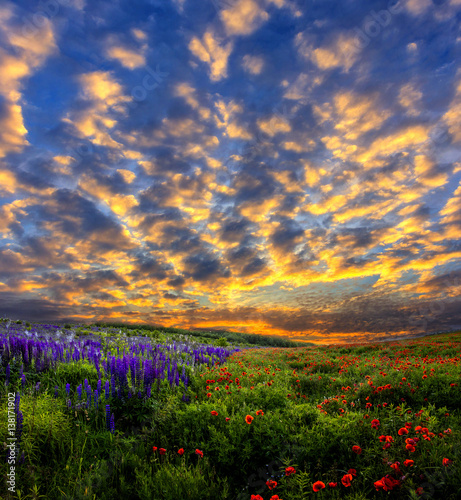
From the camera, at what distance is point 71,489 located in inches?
145

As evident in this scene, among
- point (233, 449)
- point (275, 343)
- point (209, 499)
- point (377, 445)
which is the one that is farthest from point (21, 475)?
point (275, 343)

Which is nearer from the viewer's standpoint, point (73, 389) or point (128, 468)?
point (128, 468)

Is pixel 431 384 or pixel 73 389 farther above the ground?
pixel 73 389

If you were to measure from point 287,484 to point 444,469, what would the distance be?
1.83 meters

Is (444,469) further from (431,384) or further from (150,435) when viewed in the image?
(431,384)

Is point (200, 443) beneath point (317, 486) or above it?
beneath

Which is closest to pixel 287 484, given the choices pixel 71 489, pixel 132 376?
pixel 71 489

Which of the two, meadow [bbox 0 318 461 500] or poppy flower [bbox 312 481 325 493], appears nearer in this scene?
poppy flower [bbox 312 481 325 493]

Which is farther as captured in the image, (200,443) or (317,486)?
(200,443)

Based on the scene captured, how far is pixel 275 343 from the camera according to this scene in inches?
2293

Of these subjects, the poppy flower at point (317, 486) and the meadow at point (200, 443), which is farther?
the meadow at point (200, 443)

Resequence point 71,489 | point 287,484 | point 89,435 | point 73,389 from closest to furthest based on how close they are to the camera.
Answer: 1. point 287,484
2. point 71,489
3. point 89,435
4. point 73,389

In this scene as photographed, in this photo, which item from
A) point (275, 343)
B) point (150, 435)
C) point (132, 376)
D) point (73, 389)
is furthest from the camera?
point (275, 343)

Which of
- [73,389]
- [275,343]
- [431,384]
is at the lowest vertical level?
[275,343]
